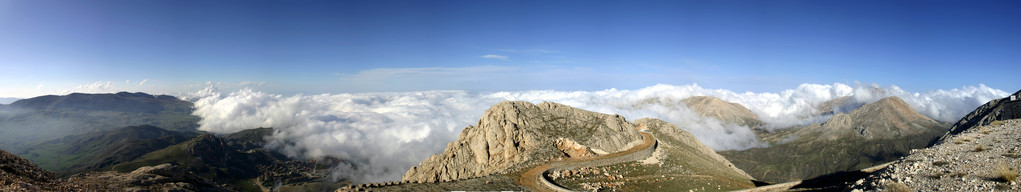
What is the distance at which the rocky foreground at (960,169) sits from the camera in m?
18.0

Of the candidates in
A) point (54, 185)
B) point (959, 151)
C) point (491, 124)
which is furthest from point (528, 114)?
point (54, 185)

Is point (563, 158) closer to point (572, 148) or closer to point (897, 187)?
point (572, 148)

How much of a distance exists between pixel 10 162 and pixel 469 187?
107ft

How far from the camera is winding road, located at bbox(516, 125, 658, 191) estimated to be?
4653 centimetres

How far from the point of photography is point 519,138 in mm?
71000

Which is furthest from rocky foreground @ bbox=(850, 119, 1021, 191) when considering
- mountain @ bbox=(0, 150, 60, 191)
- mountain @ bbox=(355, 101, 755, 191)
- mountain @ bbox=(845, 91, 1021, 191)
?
mountain @ bbox=(0, 150, 60, 191)

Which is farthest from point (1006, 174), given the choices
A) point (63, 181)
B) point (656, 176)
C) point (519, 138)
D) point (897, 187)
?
point (519, 138)

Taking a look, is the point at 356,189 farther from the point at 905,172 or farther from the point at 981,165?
the point at 981,165

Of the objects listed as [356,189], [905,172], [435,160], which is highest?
[905,172]

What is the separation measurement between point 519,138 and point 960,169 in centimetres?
5524

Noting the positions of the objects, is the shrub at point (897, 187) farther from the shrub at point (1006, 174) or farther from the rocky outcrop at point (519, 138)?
the rocky outcrop at point (519, 138)

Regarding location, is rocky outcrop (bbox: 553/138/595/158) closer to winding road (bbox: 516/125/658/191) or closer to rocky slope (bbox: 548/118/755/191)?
winding road (bbox: 516/125/658/191)

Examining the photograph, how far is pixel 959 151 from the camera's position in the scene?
84.8 feet

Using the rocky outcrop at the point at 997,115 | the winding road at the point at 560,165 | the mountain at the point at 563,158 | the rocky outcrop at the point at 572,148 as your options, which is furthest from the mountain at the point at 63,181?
the rocky outcrop at the point at 997,115
